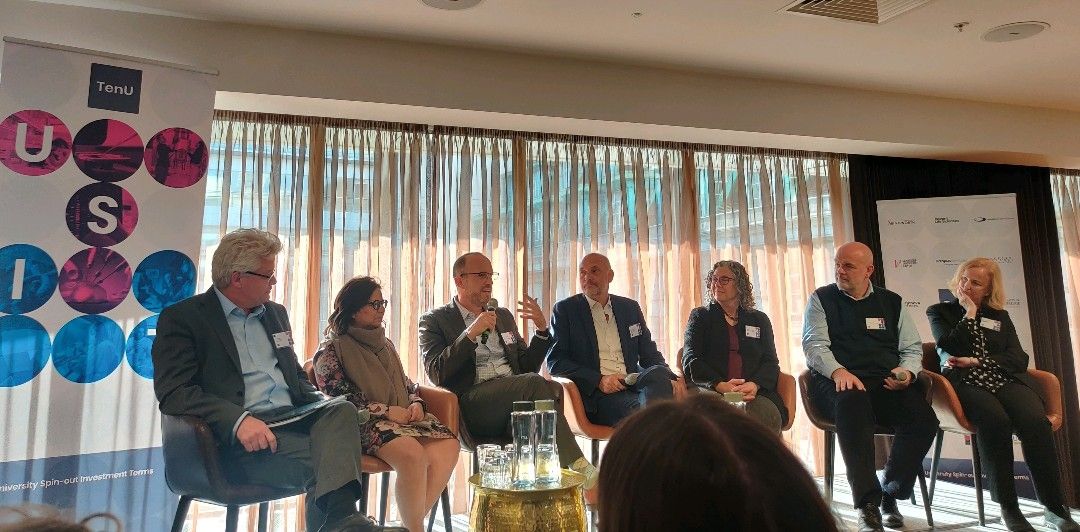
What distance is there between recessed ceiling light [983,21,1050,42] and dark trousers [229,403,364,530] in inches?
156

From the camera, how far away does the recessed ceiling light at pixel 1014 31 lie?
399 cm

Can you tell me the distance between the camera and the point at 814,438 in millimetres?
Result: 5125

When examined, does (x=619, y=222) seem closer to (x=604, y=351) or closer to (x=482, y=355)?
(x=604, y=351)

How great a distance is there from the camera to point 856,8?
3.78 metres

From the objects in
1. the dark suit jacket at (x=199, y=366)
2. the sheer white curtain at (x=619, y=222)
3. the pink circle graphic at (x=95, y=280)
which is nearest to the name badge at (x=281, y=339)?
the dark suit jacket at (x=199, y=366)

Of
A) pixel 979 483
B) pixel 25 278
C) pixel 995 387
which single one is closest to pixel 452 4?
pixel 25 278

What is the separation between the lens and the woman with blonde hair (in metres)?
3.61

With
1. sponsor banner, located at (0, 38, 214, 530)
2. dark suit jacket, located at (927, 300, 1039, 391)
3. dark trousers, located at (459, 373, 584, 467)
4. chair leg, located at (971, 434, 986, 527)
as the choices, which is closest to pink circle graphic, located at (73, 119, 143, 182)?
sponsor banner, located at (0, 38, 214, 530)

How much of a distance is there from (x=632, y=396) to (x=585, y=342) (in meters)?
0.42

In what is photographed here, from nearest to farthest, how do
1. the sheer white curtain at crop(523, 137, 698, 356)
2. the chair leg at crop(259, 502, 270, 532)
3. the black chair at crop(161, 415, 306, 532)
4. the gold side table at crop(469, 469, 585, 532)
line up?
the gold side table at crop(469, 469, 585, 532), the black chair at crop(161, 415, 306, 532), the chair leg at crop(259, 502, 270, 532), the sheer white curtain at crop(523, 137, 698, 356)

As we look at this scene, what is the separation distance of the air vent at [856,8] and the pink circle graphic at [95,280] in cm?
339

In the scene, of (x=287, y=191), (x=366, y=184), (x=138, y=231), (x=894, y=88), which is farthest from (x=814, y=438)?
(x=138, y=231)

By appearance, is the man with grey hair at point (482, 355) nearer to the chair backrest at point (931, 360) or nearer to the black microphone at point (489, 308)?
the black microphone at point (489, 308)

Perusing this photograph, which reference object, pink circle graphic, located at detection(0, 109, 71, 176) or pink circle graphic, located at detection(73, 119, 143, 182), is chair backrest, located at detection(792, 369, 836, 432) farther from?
pink circle graphic, located at detection(0, 109, 71, 176)
